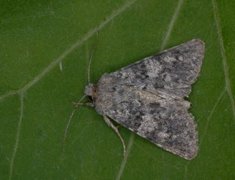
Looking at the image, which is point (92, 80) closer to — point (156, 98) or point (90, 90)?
point (90, 90)

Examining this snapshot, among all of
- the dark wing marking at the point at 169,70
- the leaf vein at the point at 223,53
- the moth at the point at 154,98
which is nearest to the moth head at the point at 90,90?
the moth at the point at 154,98

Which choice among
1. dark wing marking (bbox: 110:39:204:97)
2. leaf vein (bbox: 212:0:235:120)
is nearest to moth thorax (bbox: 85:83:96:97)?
dark wing marking (bbox: 110:39:204:97)

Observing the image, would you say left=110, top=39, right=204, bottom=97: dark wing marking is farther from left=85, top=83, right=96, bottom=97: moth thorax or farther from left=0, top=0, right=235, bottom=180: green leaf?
A: left=85, top=83, right=96, bottom=97: moth thorax

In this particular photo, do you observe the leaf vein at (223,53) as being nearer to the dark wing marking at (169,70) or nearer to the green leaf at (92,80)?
the green leaf at (92,80)

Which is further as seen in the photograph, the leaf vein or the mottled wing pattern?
the mottled wing pattern

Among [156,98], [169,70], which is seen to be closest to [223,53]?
[169,70]

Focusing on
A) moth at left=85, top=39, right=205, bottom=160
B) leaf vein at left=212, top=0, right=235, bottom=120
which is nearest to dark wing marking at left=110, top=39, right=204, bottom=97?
moth at left=85, top=39, right=205, bottom=160

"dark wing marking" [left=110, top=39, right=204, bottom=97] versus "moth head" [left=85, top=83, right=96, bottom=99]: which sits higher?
"dark wing marking" [left=110, top=39, right=204, bottom=97]
